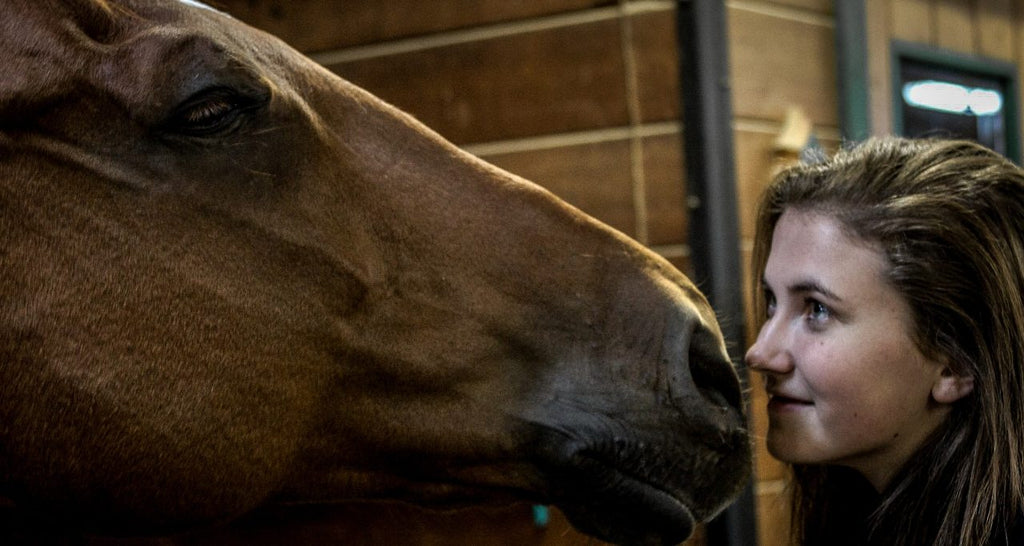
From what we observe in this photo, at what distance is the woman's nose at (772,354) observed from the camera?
1522 mm

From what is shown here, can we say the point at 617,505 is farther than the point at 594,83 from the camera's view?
No

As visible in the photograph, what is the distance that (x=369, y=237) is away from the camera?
133 cm

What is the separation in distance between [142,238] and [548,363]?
1.64 feet

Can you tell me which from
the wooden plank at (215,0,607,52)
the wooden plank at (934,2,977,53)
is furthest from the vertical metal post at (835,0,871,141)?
the wooden plank at (215,0,607,52)

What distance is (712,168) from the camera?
234cm

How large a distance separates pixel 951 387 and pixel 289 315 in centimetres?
92

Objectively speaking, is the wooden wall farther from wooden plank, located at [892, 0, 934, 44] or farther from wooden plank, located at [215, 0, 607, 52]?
wooden plank, located at [892, 0, 934, 44]

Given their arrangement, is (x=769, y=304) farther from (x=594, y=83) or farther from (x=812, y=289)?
(x=594, y=83)

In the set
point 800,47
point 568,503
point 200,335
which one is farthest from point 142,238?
point 800,47

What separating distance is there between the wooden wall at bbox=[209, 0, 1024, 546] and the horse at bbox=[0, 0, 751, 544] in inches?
38.5

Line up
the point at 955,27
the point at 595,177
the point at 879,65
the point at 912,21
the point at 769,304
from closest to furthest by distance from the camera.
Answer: the point at 769,304, the point at 595,177, the point at 879,65, the point at 912,21, the point at 955,27

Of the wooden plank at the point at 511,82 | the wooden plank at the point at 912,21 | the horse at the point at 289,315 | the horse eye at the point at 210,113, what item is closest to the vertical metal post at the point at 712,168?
the wooden plank at the point at 511,82

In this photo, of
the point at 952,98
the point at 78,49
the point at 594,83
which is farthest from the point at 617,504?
the point at 952,98

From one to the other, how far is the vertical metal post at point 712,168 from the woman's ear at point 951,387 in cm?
79
